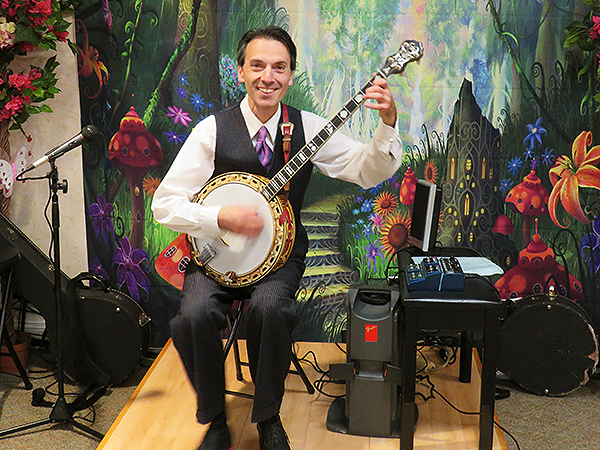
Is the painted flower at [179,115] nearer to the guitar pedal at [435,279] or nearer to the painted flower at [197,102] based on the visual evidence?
the painted flower at [197,102]

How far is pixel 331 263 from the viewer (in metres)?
3.35

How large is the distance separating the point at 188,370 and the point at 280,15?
1.78m

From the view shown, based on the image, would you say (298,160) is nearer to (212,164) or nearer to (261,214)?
(261,214)

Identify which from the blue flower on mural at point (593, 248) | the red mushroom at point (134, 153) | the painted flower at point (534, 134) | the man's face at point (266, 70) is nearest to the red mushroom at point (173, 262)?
the red mushroom at point (134, 153)

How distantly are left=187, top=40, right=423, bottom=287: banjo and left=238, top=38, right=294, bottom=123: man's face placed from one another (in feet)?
0.88

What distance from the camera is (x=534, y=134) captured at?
316 centimetres

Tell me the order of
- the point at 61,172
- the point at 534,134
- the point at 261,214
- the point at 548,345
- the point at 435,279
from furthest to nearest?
the point at 61,172 → the point at 534,134 → the point at 548,345 → the point at 261,214 → the point at 435,279

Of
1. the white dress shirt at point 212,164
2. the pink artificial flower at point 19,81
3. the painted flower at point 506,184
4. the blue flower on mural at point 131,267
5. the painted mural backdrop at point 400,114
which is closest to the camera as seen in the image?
the white dress shirt at point 212,164

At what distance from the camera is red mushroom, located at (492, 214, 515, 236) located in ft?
10.7

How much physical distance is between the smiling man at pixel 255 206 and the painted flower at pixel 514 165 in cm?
92

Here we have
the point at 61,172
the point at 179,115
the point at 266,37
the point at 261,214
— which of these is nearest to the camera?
the point at 261,214

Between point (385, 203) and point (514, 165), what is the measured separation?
67cm

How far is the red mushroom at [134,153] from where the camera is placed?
3.30 metres

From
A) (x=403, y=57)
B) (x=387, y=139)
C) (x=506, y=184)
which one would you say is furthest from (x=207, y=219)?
(x=506, y=184)
